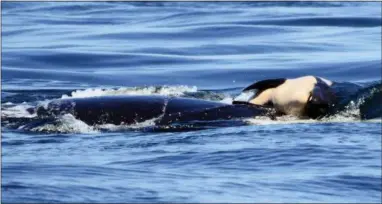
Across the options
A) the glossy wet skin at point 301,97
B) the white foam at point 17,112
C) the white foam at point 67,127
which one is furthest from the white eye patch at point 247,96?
the white foam at point 17,112

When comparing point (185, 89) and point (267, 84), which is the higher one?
point (267, 84)

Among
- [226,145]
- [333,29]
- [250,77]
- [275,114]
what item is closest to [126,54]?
[250,77]

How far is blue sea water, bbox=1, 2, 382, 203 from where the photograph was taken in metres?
9.64

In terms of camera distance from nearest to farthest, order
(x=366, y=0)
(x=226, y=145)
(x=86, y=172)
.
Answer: (x=86, y=172) → (x=226, y=145) → (x=366, y=0)

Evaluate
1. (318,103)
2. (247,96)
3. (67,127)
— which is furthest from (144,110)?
(318,103)

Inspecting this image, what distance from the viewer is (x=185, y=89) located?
15.9 metres

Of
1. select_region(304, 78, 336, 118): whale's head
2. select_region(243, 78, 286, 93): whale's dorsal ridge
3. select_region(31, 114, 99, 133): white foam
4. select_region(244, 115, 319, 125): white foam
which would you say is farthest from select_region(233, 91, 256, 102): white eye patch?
select_region(31, 114, 99, 133): white foam

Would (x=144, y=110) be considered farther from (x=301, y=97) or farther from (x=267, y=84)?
(x=301, y=97)

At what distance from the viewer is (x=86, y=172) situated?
10.0 metres

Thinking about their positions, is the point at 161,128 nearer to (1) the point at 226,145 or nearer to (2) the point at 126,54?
(1) the point at 226,145

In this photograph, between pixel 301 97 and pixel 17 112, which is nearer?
pixel 301 97

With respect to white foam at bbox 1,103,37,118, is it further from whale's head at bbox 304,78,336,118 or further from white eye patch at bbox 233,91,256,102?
whale's head at bbox 304,78,336,118

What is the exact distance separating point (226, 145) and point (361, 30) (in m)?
16.3

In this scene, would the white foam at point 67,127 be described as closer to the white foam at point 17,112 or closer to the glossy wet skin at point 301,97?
the white foam at point 17,112
